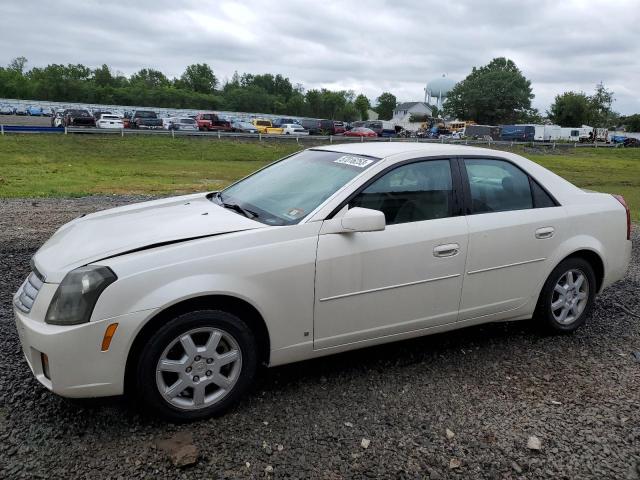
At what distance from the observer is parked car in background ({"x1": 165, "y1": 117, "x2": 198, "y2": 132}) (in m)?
40.7

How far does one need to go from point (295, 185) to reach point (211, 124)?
40.4 m

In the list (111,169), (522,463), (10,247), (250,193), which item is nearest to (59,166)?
(111,169)

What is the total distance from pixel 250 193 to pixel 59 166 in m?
18.2

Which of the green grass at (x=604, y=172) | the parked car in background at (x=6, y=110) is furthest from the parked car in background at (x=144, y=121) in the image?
the green grass at (x=604, y=172)

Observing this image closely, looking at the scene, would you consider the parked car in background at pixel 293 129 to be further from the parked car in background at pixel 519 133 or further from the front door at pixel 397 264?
the front door at pixel 397 264

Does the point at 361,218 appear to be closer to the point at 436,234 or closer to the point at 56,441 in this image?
the point at 436,234

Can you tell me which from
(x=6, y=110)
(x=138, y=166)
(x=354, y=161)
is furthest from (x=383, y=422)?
(x=6, y=110)

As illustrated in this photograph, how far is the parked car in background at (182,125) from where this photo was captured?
1601 inches

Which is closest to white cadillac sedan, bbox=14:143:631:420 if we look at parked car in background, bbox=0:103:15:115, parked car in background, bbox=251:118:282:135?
parked car in background, bbox=251:118:282:135

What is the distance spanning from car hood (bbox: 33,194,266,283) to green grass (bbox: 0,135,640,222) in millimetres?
9292

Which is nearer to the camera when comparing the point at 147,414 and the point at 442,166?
the point at 147,414

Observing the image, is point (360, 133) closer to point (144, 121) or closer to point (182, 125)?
point (182, 125)

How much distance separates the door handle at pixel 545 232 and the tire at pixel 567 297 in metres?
0.32

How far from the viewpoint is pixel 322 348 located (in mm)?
3508
